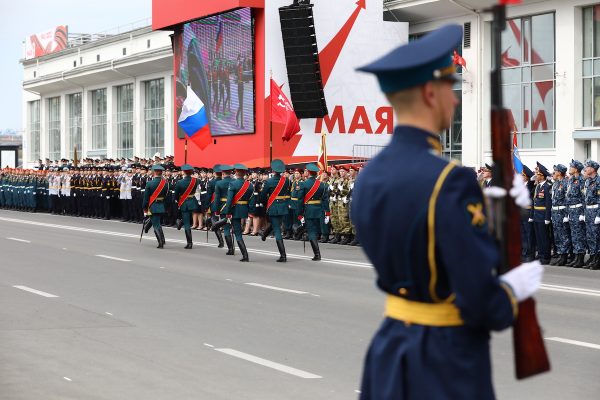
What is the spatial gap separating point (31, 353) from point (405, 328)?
657cm

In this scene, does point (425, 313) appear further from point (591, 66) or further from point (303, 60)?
point (303, 60)

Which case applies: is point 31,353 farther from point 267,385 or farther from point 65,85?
point 65,85

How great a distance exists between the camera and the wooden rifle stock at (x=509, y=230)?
3588mm

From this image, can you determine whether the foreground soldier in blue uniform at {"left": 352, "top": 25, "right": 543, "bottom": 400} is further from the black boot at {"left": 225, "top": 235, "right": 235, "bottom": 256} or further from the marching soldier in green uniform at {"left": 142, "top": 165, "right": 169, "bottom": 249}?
the marching soldier in green uniform at {"left": 142, "top": 165, "right": 169, "bottom": 249}

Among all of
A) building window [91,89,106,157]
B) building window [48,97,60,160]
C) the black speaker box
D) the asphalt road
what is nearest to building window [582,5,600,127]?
the black speaker box

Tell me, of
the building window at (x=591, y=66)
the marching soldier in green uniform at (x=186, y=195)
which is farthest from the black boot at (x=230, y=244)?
the building window at (x=591, y=66)

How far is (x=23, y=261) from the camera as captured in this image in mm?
19922

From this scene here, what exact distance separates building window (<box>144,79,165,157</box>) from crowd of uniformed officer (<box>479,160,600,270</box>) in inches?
1383

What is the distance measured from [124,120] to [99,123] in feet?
11.8

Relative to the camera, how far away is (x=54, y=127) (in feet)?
227

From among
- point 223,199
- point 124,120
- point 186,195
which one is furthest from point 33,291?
point 124,120

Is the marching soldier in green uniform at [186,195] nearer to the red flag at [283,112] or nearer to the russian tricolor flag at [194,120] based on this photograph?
the russian tricolor flag at [194,120]

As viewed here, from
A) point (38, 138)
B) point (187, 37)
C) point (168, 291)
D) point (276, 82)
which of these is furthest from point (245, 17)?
point (38, 138)

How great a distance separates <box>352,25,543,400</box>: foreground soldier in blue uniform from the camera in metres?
3.50
